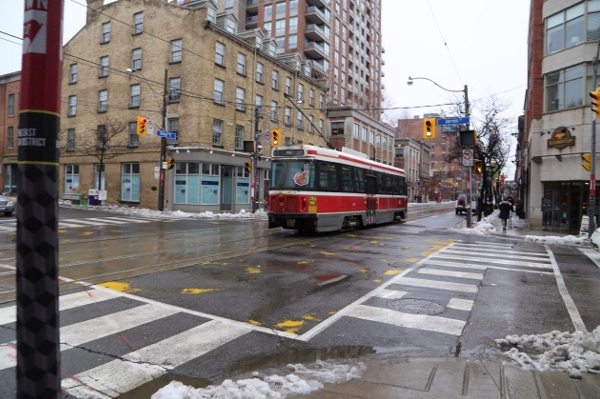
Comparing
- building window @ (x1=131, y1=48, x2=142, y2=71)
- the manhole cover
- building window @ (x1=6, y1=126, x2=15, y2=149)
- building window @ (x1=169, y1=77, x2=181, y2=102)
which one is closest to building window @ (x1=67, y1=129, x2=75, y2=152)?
building window @ (x1=131, y1=48, x2=142, y2=71)

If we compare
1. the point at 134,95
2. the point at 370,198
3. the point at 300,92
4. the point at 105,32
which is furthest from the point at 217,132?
the point at 370,198

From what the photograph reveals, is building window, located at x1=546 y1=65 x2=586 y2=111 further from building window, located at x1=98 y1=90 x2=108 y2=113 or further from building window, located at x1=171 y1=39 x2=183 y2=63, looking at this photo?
building window, located at x1=98 y1=90 x2=108 y2=113

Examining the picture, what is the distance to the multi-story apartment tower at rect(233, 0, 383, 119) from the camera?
62.4 meters

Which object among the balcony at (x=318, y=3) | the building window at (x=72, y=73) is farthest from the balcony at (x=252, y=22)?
the building window at (x=72, y=73)

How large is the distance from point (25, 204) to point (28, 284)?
416mm

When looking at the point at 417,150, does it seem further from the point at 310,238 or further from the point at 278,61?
the point at 310,238

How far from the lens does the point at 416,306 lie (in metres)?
7.40

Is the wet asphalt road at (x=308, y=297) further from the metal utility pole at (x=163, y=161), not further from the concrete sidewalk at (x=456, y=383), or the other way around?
the metal utility pole at (x=163, y=161)

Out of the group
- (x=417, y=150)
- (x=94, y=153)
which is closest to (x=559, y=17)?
(x=94, y=153)

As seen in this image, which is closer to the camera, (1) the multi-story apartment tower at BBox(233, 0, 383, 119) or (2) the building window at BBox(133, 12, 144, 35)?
(2) the building window at BBox(133, 12, 144, 35)

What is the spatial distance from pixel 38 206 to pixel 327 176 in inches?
615

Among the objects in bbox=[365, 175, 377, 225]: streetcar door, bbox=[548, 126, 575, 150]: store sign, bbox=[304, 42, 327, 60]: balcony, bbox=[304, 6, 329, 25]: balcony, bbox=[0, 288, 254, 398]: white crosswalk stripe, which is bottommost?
bbox=[0, 288, 254, 398]: white crosswalk stripe

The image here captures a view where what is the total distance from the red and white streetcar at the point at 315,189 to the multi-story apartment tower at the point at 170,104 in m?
12.8

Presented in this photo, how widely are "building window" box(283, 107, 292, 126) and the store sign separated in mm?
23298
